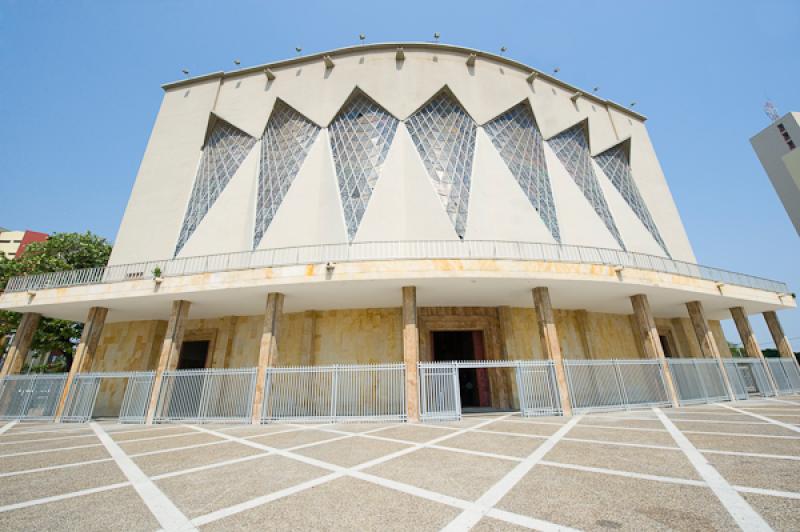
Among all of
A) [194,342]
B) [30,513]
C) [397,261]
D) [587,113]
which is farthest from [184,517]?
[587,113]

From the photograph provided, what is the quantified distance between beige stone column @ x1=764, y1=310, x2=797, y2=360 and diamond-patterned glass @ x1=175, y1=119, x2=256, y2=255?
30456 millimetres

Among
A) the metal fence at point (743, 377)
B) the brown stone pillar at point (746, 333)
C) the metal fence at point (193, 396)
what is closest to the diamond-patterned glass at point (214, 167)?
the metal fence at point (193, 396)

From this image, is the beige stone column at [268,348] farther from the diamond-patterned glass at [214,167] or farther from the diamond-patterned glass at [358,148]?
the diamond-patterned glass at [214,167]

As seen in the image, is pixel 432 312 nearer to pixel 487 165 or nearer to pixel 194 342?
pixel 487 165

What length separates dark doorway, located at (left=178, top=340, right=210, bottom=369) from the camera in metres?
15.3

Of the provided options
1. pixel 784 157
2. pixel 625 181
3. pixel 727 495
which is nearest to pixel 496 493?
pixel 727 495

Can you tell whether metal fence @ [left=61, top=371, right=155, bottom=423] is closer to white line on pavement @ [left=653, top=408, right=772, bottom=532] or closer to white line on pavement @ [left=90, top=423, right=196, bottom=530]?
white line on pavement @ [left=90, top=423, right=196, bottom=530]

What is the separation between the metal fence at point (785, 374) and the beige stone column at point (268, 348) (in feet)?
69.8

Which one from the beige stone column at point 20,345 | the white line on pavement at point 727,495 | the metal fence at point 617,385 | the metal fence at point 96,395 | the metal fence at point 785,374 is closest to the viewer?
the white line on pavement at point 727,495

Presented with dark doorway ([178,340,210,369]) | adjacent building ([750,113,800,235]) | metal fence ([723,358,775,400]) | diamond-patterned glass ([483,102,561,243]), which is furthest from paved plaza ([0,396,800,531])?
adjacent building ([750,113,800,235])

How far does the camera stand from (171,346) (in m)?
11.4

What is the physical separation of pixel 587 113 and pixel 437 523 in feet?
87.9

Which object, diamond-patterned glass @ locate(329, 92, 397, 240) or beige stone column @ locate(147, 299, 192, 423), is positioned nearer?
beige stone column @ locate(147, 299, 192, 423)

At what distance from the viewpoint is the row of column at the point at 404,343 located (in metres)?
10.1
